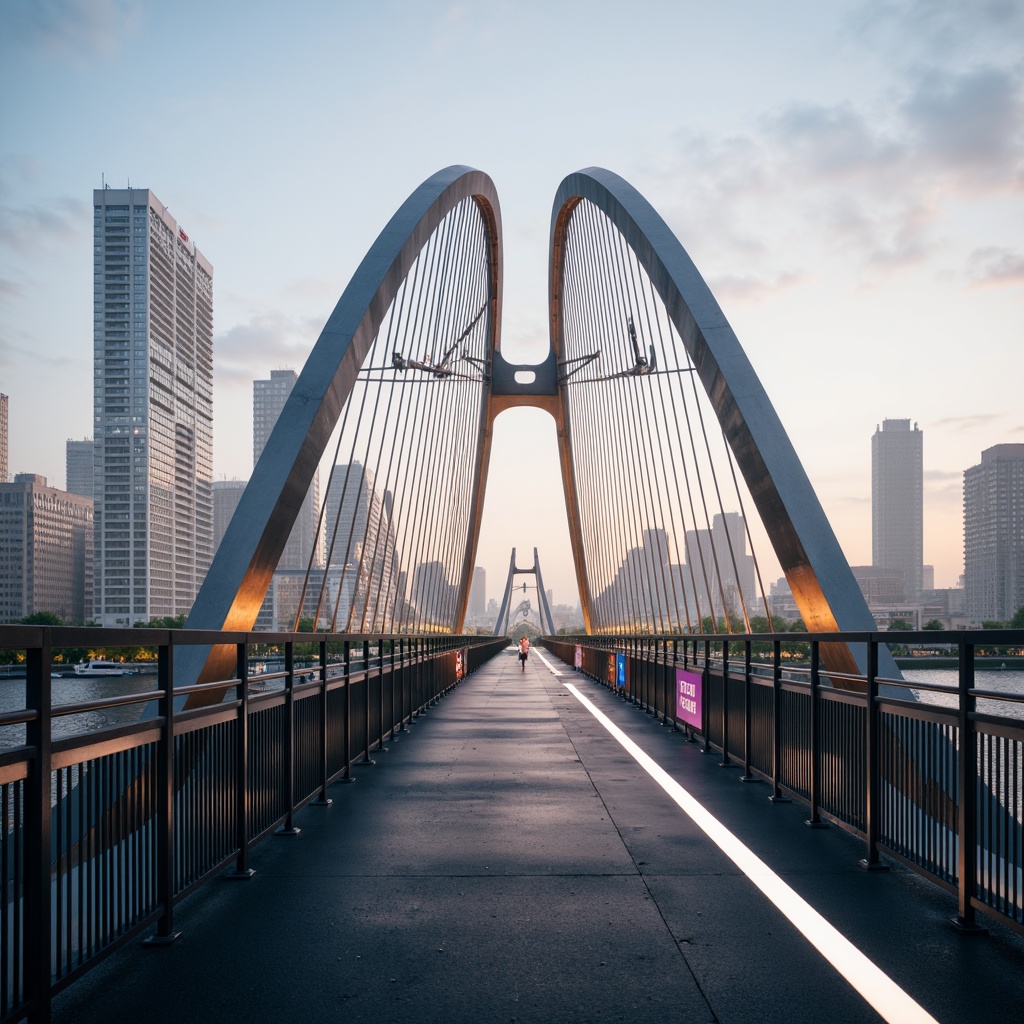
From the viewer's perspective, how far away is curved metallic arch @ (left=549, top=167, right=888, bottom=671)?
41.6ft

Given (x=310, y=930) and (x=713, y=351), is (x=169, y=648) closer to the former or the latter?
(x=310, y=930)

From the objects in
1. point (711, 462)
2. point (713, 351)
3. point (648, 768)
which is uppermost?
point (713, 351)

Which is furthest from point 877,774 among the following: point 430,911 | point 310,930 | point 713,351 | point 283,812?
point 713,351

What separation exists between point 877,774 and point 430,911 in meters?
2.47

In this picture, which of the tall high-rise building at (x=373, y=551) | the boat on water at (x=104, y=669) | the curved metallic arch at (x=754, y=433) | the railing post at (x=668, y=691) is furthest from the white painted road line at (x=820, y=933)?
the boat on water at (x=104, y=669)

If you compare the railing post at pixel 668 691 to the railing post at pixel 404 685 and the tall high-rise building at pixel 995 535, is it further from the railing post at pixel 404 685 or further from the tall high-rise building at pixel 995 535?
the tall high-rise building at pixel 995 535

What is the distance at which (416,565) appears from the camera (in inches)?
1123

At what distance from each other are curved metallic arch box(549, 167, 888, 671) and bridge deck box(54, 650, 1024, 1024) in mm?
5705

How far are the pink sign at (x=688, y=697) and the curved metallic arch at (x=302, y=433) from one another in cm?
484

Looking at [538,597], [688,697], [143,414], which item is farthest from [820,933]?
[143,414]

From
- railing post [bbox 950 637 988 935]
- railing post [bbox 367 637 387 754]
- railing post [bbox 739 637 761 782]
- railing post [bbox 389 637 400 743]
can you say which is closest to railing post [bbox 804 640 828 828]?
railing post [bbox 739 637 761 782]

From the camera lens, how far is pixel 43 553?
15650 centimetres

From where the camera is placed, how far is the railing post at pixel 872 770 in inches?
216

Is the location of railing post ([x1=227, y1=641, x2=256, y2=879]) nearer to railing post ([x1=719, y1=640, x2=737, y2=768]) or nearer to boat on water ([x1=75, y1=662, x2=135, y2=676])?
railing post ([x1=719, y1=640, x2=737, y2=768])
